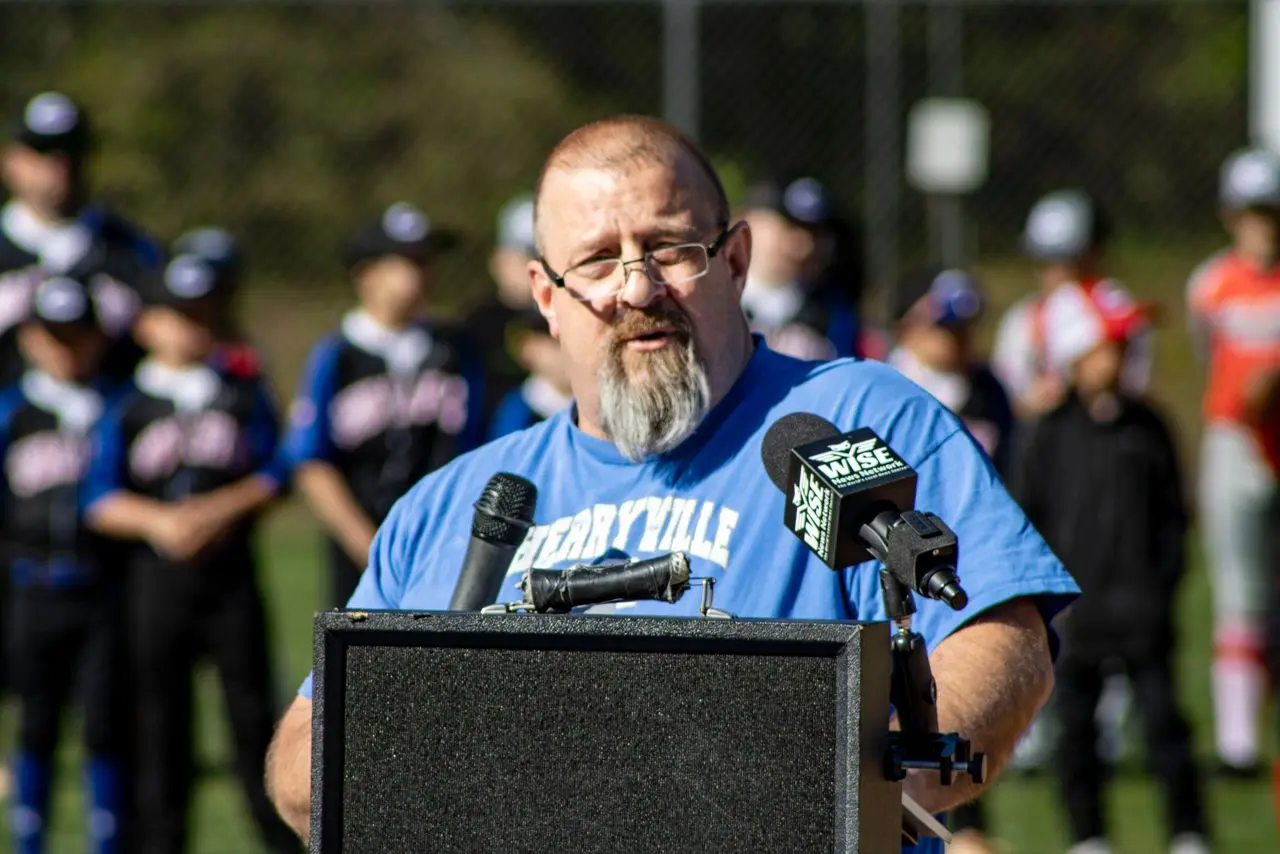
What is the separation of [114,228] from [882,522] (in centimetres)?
570

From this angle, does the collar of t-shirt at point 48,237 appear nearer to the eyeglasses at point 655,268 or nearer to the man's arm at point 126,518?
the man's arm at point 126,518

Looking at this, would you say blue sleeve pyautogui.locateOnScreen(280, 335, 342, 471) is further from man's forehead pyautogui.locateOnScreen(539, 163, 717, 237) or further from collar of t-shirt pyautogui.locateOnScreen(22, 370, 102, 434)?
man's forehead pyautogui.locateOnScreen(539, 163, 717, 237)

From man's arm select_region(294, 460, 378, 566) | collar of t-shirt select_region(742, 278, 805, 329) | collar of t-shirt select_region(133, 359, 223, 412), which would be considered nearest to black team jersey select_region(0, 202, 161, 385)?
collar of t-shirt select_region(133, 359, 223, 412)

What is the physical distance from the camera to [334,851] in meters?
2.09

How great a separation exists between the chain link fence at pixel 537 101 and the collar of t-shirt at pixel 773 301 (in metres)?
4.88

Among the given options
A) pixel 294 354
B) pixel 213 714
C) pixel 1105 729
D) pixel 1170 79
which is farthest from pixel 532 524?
pixel 1170 79

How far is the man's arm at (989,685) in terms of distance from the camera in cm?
229

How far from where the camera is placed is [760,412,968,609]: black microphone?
200 cm

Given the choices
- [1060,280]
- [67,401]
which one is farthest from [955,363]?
[67,401]

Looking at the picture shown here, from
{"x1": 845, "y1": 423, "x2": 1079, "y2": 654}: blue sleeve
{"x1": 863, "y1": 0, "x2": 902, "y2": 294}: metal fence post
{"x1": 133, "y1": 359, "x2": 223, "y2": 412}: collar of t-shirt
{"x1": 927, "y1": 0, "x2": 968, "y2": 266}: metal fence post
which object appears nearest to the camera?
{"x1": 845, "y1": 423, "x2": 1079, "y2": 654}: blue sleeve

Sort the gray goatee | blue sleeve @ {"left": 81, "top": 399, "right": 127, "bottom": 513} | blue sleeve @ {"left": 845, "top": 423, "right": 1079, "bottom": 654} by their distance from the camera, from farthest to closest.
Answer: blue sleeve @ {"left": 81, "top": 399, "right": 127, "bottom": 513}, the gray goatee, blue sleeve @ {"left": 845, "top": 423, "right": 1079, "bottom": 654}

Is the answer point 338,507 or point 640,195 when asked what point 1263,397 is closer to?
point 338,507

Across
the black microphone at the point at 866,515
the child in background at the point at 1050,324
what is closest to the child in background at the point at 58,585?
the child in background at the point at 1050,324

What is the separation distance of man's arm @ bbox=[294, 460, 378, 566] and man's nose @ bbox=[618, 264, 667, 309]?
3.67m
